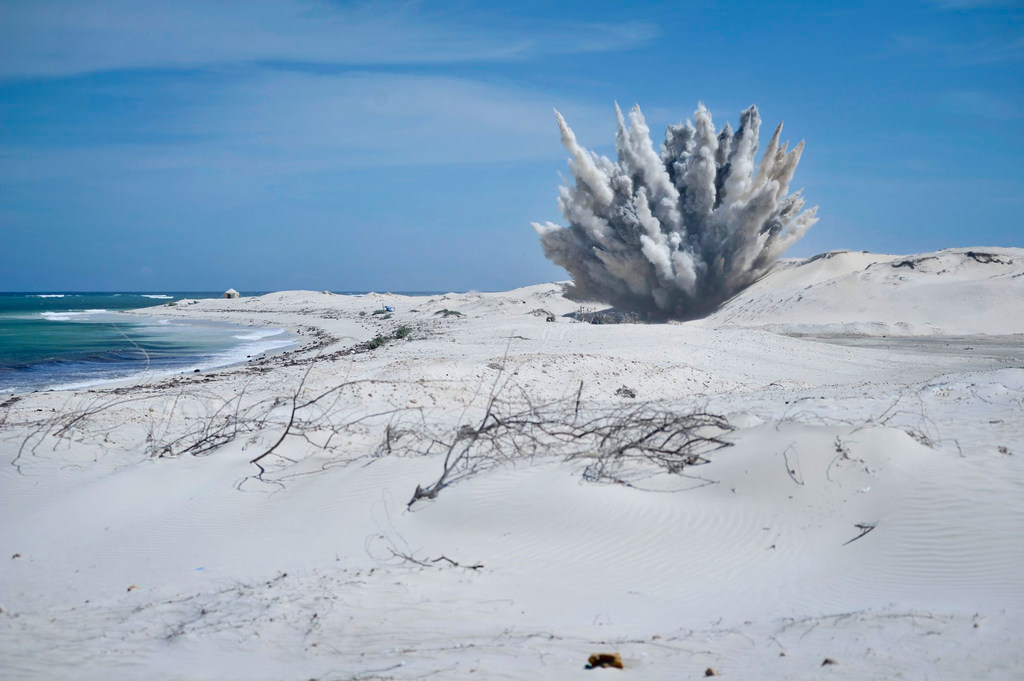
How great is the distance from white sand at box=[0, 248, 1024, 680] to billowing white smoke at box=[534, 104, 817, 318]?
1384 centimetres

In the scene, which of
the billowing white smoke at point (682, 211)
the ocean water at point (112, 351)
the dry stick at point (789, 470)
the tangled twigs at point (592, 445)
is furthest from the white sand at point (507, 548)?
the billowing white smoke at point (682, 211)

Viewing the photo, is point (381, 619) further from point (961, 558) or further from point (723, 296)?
point (723, 296)


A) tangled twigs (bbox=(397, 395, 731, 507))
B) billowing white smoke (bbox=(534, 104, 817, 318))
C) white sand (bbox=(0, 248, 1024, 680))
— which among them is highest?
billowing white smoke (bbox=(534, 104, 817, 318))

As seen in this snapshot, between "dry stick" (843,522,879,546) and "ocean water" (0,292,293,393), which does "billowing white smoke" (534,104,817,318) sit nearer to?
"ocean water" (0,292,293,393)

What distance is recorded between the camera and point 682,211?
74.3 feet

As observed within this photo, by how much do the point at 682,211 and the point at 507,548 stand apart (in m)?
19.9

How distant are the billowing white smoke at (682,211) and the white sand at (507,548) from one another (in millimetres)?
13836

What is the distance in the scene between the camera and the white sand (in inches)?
117

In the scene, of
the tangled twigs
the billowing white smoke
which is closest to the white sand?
the tangled twigs

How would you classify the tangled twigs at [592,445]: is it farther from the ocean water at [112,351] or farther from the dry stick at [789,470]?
the ocean water at [112,351]

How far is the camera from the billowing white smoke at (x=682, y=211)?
21359 millimetres

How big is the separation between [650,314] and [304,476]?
19.3 m

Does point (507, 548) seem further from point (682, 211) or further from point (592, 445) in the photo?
point (682, 211)

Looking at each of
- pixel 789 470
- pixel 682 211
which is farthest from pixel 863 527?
pixel 682 211
